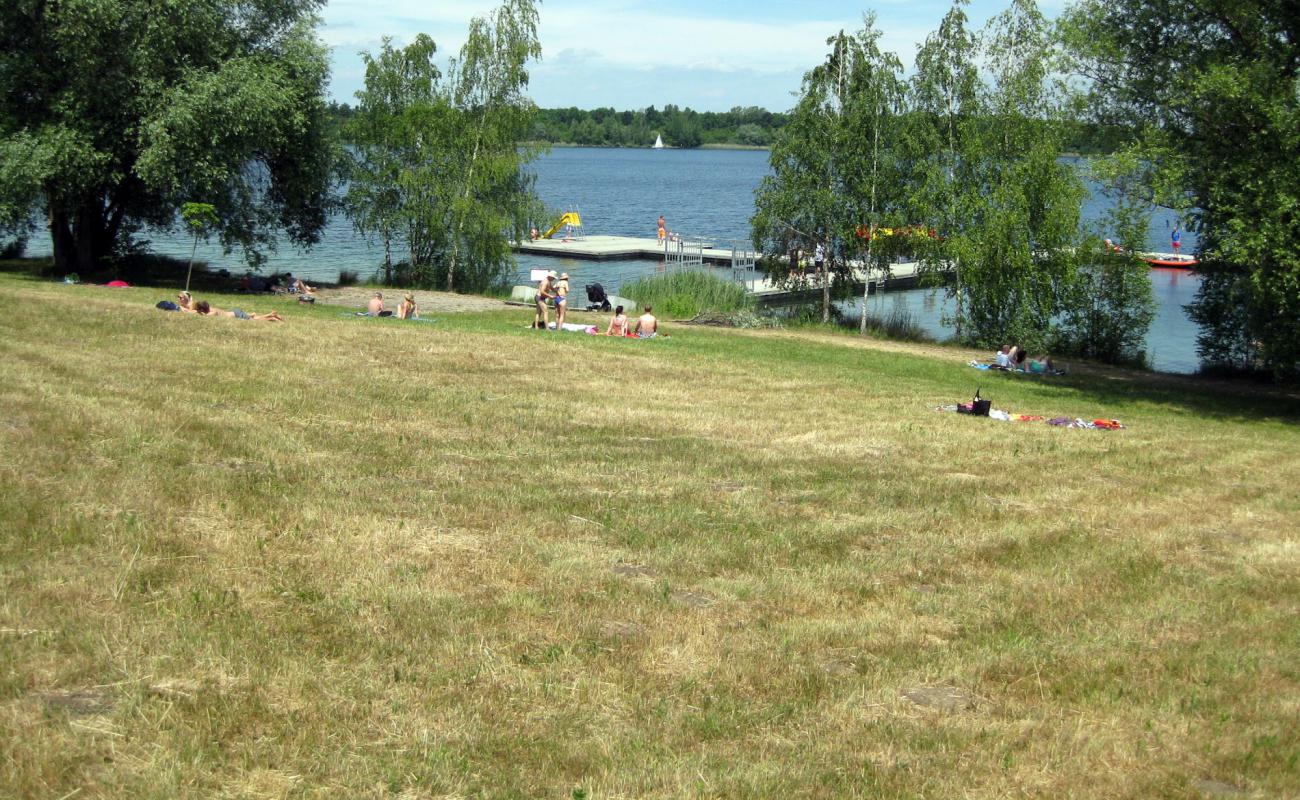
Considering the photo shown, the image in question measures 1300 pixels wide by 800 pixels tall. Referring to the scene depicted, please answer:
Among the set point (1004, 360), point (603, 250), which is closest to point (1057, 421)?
point (1004, 360)

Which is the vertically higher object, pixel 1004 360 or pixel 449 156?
pixel 449 156

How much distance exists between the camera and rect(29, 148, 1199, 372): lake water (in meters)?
36.0

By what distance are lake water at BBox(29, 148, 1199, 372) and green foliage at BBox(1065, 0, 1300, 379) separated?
565 cm

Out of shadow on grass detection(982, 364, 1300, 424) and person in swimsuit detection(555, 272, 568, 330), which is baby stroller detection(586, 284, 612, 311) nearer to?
person in swimsuit detection(555, 272, 568, 330)

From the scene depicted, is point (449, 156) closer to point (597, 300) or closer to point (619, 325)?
point (597, 300)

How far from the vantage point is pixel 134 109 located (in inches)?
1041

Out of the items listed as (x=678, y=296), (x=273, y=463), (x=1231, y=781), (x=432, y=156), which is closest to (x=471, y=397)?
(x=273, y=463)

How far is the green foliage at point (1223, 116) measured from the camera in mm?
17688

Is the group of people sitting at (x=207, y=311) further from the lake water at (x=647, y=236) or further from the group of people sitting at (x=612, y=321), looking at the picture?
the lake water at (x=647, y=236)

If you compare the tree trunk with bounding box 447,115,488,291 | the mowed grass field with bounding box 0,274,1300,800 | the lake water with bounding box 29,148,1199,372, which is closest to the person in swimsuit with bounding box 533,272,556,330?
the tree trunk with bounding box 447,115,488,291

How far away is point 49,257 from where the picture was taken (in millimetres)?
33188

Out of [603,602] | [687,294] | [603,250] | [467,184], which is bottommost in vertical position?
[603,602]

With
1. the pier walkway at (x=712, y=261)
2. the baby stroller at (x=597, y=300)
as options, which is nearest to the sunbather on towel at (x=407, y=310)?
the baby stroller at (x=597, y=300)

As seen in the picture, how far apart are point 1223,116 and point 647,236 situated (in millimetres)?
44057
